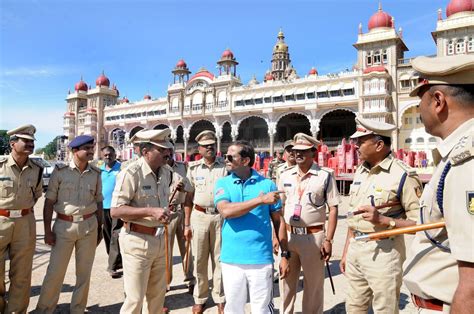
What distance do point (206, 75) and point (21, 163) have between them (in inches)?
1435

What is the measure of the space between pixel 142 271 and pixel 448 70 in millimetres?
2759

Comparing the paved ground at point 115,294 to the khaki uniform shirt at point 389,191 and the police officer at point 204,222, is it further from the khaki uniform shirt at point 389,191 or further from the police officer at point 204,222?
the khaki uniform shirt at point 389,191

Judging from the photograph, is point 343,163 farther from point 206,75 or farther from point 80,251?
point 206,75

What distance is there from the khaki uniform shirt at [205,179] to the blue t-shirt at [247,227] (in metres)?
1.61

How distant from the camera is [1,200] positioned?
3.63 m

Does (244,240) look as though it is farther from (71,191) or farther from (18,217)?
(18,217)

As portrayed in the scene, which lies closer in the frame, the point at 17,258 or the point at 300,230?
the point at 300,230

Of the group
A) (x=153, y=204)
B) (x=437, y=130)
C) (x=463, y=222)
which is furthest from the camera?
(x=153, y=204)

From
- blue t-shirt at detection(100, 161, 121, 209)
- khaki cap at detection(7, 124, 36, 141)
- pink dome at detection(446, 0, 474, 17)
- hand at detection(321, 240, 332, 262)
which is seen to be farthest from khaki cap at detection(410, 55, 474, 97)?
pink dome at detection(446, 0, 474, 17)

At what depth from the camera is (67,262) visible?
12.1 ft

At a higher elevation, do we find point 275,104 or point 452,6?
point 452,6

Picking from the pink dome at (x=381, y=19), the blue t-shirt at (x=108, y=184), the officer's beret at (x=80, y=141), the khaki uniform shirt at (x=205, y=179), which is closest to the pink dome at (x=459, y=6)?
the pink dome at (x=381, y=19)

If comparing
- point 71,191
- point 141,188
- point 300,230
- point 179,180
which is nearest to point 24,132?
point 71,191

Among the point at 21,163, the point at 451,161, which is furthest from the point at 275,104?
the point at 451,161
